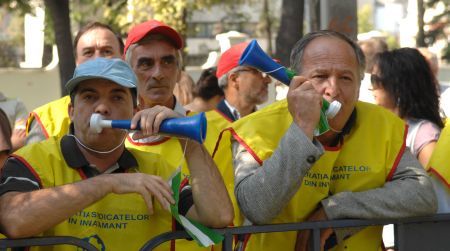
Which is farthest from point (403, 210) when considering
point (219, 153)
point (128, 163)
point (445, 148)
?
point (128, 163)

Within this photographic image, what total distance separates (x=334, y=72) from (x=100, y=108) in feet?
3.25

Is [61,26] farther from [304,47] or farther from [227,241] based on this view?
[227,241]

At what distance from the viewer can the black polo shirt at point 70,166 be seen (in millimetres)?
3570

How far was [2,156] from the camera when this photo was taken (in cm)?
479

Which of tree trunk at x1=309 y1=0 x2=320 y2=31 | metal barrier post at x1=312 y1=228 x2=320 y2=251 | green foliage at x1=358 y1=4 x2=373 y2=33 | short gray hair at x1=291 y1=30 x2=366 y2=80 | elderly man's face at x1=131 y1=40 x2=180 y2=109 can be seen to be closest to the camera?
metal barrier post at x1=312 y1=228 x2=320 y2=251

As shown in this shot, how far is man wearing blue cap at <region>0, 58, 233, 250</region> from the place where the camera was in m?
3.43

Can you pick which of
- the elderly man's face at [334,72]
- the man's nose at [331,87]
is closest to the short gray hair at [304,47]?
the elderly man's face at [334,72]

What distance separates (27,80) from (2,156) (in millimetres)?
17831

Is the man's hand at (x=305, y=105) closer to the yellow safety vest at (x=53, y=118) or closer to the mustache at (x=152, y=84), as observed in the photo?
the mustache at (x=152, y=84)

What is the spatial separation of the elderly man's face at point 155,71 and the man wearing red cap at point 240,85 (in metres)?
1.62

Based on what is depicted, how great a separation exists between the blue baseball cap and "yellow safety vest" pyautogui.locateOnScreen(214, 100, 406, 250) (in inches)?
20.0

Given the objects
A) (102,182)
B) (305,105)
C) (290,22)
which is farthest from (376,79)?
(290,22)

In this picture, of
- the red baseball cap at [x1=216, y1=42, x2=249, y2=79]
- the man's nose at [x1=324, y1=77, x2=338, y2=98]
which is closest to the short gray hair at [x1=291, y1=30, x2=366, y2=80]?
the man's nose at [x1=324, y1=77, x2=338, y2=98]

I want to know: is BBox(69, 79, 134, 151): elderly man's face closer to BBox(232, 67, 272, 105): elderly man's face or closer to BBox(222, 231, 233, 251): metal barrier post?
BBox(222, 231, 233, 251): metal barrier post
